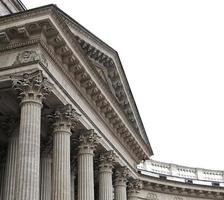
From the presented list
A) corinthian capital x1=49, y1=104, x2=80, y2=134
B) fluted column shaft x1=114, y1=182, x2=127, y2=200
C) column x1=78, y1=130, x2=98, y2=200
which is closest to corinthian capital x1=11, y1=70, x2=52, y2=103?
corinthian capital x1=49, y1=104, x2=80, y2=134

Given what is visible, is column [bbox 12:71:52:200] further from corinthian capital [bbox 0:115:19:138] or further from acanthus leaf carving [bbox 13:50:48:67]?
corinthian capital [bbox 0:115:19:138]

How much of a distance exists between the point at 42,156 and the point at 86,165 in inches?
128

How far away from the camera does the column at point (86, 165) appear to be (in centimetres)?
3197

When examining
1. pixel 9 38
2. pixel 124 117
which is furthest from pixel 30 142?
pixel 124 117

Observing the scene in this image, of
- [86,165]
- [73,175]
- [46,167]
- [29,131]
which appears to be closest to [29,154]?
[29,131]

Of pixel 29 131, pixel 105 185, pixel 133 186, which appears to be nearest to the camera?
pixel 29 131

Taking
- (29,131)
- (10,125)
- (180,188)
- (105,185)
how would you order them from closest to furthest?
(29,131), (10,125), (105,185), (180,188)

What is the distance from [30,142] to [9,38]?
6.08m

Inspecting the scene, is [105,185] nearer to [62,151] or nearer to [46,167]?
[46,167]

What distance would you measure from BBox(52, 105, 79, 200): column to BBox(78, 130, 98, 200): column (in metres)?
3.10

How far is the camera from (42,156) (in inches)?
1334

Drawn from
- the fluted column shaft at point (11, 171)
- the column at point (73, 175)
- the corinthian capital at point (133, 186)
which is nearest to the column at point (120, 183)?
the corinthian capital at point (133, 186)

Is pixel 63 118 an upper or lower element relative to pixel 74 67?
lower

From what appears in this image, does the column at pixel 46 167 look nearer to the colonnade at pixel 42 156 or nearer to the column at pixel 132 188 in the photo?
the colonnade at pixel 42 156
